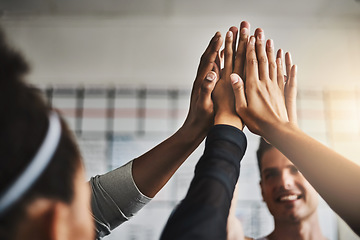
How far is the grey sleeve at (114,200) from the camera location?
0.69m

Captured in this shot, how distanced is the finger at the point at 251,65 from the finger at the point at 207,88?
0.25ft

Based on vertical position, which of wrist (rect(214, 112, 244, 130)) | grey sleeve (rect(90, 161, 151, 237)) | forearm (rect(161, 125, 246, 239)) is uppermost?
wrist (rect(214, 112, 244, 130))

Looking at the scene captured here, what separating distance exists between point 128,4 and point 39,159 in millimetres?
2275

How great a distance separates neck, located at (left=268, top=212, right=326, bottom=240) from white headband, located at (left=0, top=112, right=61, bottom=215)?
1.25 meters

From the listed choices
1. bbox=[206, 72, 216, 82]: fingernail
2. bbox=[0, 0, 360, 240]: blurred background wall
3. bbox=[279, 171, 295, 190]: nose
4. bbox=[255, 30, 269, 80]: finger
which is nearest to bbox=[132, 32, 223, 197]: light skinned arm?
bbox=[206, 72, 216, 82]: fingernail

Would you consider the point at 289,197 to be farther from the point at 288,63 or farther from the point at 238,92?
the point at 238,92

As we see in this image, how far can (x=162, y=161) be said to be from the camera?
2.37 feet

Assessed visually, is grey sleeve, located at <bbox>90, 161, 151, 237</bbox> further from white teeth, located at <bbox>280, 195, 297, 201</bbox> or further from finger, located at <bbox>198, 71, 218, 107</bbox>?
white teeth, located at <bbox>280, 195, 297, 201</bbox>

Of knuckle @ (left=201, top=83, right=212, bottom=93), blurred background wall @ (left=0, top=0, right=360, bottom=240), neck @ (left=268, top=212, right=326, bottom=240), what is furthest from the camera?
blurred background wall @ (left=0, top=0, right=360, bottom=240)

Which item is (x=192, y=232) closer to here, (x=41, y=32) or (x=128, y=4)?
(x=128, y=4)

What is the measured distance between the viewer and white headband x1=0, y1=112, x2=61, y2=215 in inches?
12.9

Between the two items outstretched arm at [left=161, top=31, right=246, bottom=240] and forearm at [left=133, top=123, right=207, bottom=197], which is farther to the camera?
forearm at [left=133, top=123, right=207, bottom=197]

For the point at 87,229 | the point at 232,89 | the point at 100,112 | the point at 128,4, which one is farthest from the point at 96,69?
the point at 87,229

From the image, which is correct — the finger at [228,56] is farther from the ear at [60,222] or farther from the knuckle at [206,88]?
the ear at [60,222]
